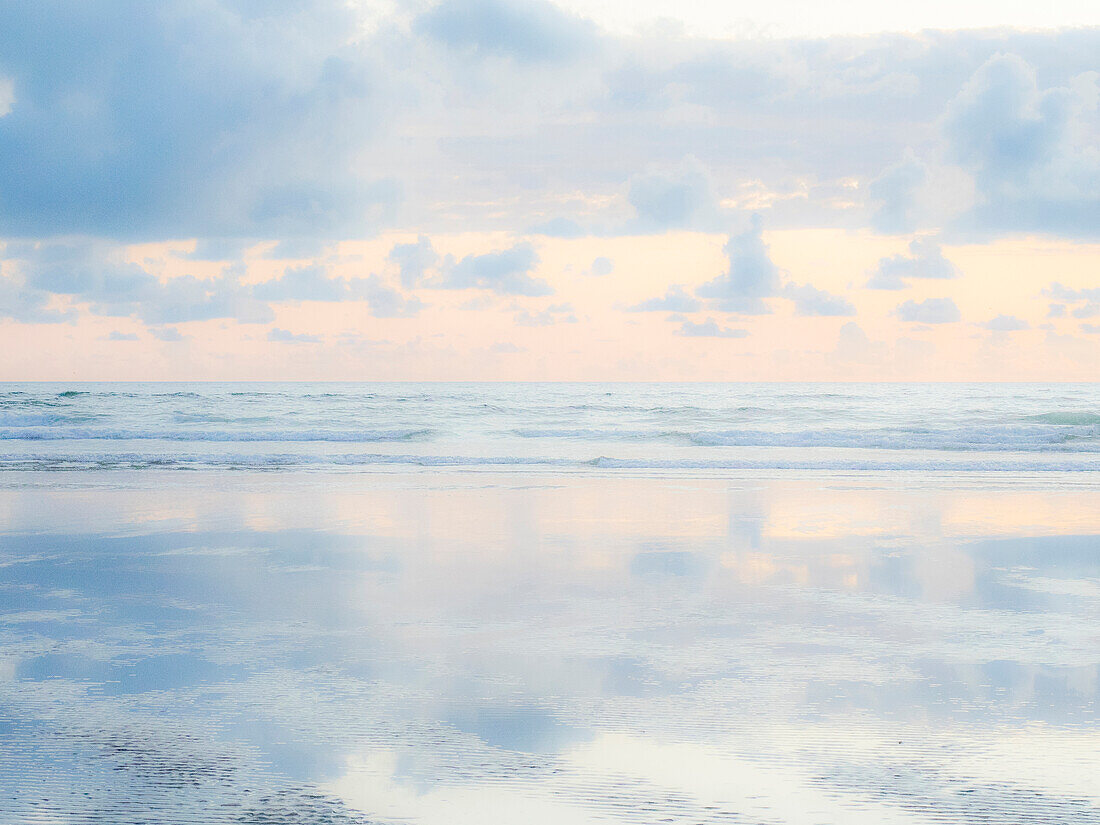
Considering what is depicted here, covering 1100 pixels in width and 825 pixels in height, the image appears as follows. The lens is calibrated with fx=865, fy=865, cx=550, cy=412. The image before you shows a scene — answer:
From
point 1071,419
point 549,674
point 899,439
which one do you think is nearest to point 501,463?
point 899,439

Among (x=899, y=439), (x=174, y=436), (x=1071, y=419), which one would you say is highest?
(x=174, y=436)

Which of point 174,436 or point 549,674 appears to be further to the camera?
point 174,436

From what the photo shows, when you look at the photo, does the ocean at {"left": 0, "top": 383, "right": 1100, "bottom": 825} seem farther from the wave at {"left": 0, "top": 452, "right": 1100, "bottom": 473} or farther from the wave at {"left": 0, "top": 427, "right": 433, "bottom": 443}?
the wave at {"left": 0, "top": 427, "right": 433, "bottom": 443}

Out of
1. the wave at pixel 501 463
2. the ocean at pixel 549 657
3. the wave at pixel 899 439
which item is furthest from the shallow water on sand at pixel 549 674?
the wave at pixel 899 439

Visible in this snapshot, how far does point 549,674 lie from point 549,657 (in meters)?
0.29

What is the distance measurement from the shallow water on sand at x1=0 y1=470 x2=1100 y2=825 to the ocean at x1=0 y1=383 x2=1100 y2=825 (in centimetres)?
2

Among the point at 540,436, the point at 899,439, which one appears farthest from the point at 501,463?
the point at 899,439

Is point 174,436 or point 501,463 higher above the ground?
point 174,436

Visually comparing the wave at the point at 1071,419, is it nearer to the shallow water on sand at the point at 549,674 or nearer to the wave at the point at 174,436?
the wave at the point at 174,436

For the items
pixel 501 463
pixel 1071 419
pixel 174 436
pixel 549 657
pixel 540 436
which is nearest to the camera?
pixel 549 657

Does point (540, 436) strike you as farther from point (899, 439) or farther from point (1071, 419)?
point (1071, 419)

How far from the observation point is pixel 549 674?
4426 millimetres

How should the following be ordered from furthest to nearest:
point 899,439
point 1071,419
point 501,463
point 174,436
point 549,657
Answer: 1. point 1071,419
2. point 174,436
3. point 899,439
4. point 501,463
5. point 549,657

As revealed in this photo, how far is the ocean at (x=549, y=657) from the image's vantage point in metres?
3.20
